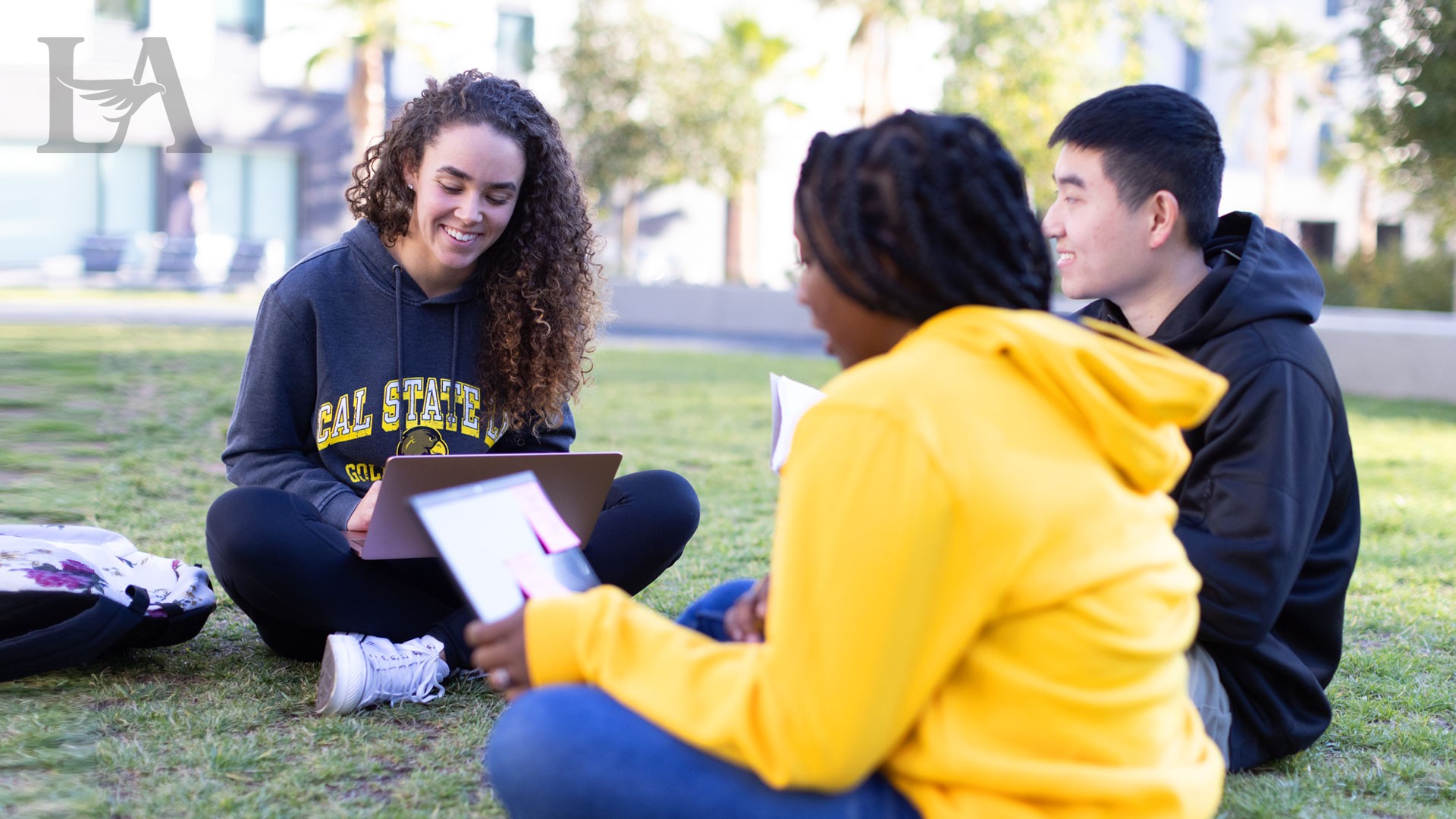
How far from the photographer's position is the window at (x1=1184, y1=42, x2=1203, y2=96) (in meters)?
35.4

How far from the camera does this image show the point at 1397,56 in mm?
10945

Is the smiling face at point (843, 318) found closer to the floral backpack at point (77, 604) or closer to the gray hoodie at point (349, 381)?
the gray hoodie at point (349, 381)

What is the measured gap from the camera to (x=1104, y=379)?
4.72ft

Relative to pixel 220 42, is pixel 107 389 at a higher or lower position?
lower

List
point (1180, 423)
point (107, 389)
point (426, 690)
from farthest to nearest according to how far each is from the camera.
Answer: point (107, 389), point (426, 690), point (1180, 423)

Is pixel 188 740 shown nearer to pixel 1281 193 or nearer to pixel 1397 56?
pixel 1397 56

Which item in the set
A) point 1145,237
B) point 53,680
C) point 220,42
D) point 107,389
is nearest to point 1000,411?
point 1145,237

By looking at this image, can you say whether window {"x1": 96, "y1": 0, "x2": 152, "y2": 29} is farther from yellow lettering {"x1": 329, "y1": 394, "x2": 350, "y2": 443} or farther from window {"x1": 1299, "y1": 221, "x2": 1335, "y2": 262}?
window {"x1": 1299, "y1": 221, "x2": 1335, "y2": 262}

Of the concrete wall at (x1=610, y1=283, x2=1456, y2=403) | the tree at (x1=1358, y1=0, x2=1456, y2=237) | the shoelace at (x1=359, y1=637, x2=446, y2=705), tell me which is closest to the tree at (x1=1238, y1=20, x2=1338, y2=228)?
the concrete wall at (x1=610, y1=283, x2=1456, y2=403)

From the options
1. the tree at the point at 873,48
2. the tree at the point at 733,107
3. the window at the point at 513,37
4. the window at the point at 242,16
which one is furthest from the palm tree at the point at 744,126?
the window at the point at 242,16

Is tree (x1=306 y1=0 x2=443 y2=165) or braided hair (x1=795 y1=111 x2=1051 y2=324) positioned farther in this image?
tree (x1=306 y1=0 x2=443 y2=165)

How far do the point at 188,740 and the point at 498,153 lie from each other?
1.48 meters

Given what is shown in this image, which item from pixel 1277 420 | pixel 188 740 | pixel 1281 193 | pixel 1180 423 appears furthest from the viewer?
pixel 1281 193

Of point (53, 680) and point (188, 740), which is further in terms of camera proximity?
point (53, 680)
